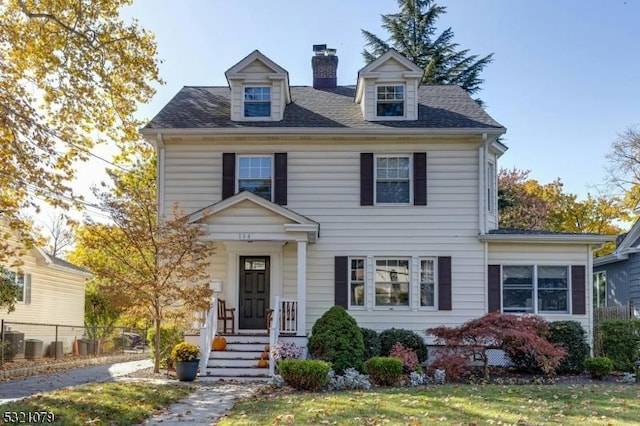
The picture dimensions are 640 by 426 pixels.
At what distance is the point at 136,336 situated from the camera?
105 ft

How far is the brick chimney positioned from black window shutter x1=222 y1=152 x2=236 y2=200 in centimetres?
512

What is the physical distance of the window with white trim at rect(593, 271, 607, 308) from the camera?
22.6m

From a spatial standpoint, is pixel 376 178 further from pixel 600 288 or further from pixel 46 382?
pixel 600 288

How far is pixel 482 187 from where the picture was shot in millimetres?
16172

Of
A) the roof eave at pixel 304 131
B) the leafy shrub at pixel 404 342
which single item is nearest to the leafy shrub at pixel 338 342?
the leafy shrub at pixel 404 342

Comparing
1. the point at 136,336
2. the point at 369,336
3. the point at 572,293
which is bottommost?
the point at 136,336

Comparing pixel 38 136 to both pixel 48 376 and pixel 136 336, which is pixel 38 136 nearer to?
pixel 48 376

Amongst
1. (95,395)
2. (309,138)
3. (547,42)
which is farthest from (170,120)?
(547,42)

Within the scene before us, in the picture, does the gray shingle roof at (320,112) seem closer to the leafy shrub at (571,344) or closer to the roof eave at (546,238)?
the roof eave at (546,238)

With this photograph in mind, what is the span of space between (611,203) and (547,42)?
20204 mm

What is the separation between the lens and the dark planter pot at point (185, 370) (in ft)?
42.4

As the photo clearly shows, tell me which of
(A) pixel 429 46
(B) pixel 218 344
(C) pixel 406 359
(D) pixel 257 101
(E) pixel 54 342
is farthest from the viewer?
(A) pixel 429 46

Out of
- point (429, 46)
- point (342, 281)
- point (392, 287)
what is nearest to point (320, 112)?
point (342, 281)

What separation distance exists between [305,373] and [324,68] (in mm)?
A: 11652
